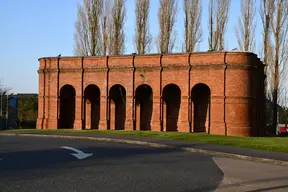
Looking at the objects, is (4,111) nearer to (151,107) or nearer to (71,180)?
(151,107)

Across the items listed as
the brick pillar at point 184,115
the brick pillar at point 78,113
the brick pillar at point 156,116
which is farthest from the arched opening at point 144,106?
the brick pillar at point 78,113

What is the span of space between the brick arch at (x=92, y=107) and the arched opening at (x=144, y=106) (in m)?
4.58

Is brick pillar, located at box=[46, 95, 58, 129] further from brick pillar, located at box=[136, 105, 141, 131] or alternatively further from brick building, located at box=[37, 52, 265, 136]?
brick pillar, located at box=[136, 105, 141, 131]

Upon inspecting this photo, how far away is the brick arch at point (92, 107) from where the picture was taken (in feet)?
125

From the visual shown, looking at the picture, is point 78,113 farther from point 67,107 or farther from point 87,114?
point 67,107

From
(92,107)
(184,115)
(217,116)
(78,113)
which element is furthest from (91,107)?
(217,116)

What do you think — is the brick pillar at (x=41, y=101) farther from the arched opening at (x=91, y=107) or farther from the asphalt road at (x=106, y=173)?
the asphalt road at (x=106, y=173)

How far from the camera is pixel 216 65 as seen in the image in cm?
3234

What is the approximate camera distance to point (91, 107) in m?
38.8

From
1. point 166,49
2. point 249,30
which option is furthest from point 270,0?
point 166,49

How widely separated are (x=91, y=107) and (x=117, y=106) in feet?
8.39

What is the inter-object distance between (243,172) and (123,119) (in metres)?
26.0

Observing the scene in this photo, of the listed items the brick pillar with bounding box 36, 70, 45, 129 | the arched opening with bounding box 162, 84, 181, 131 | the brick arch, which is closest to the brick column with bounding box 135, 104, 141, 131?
the arched opening with bounding box 162, 84, 181, 131

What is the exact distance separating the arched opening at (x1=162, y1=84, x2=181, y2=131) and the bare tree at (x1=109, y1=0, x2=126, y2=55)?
1003 centimetres
